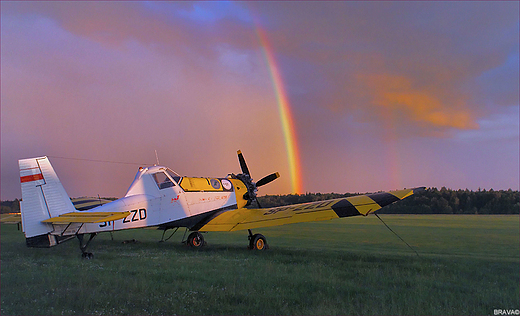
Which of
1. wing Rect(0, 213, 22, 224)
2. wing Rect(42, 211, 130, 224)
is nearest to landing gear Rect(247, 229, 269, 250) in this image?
wing Rect(42, 211, 130, 224)

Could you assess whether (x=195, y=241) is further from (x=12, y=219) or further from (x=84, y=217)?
(x=12, y=219)

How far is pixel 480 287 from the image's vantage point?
7.06 m

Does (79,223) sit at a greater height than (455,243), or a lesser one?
greater

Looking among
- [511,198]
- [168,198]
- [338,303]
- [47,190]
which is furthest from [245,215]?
[511,198]

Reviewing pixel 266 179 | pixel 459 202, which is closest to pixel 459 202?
pixel 459 202

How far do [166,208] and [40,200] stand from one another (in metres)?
4.19

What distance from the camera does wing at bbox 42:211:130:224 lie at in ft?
32.6

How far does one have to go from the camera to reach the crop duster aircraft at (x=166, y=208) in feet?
34.0

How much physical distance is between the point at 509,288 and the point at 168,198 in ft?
35.4

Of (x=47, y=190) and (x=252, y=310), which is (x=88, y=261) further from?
(x=252, y=310)

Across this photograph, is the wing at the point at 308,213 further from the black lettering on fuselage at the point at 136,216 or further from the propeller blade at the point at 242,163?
the propeller blade at the point at 242,163

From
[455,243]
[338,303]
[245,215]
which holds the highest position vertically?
[245,215]

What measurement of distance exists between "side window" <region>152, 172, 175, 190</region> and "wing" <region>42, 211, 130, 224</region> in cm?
305

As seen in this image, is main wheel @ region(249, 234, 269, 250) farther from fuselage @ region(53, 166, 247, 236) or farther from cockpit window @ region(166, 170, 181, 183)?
cockpit window @ region(166, 170, 181, 183)
